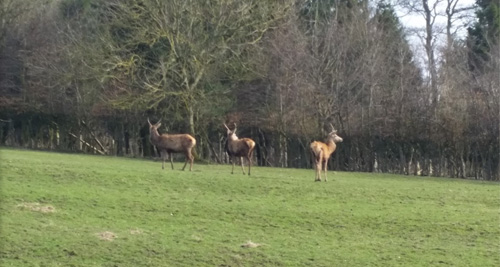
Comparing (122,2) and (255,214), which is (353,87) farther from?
(255,214)

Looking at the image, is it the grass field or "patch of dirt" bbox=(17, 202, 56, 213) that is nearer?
the grass field

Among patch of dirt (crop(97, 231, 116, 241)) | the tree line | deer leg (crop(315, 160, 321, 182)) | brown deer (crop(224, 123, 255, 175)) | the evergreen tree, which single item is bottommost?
patch of dirt (crop(97, 231, 116, 241))

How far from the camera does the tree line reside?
3991 cm

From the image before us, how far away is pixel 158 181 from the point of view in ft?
77.1

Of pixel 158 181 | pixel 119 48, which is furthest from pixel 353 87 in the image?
pixel 158 181

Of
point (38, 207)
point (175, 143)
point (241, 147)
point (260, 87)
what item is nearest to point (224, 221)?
point (38, 207)

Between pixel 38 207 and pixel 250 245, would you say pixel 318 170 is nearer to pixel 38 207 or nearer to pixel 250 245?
pixel 250 245

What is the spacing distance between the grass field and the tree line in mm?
14787

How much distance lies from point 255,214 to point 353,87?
2440 centimetres

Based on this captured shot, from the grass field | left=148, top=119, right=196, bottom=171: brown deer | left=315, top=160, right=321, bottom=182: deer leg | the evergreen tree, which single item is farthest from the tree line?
the grass field

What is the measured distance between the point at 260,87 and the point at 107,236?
2825cm

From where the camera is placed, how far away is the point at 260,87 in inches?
1748

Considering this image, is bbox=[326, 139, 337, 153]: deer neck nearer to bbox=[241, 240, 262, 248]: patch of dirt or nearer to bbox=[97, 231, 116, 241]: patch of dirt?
bbox=[241, 240, 262, 248]: patch of dirt

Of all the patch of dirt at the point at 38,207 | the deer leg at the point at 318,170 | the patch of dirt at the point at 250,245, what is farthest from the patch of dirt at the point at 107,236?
the deer leg at the point at 318,170
